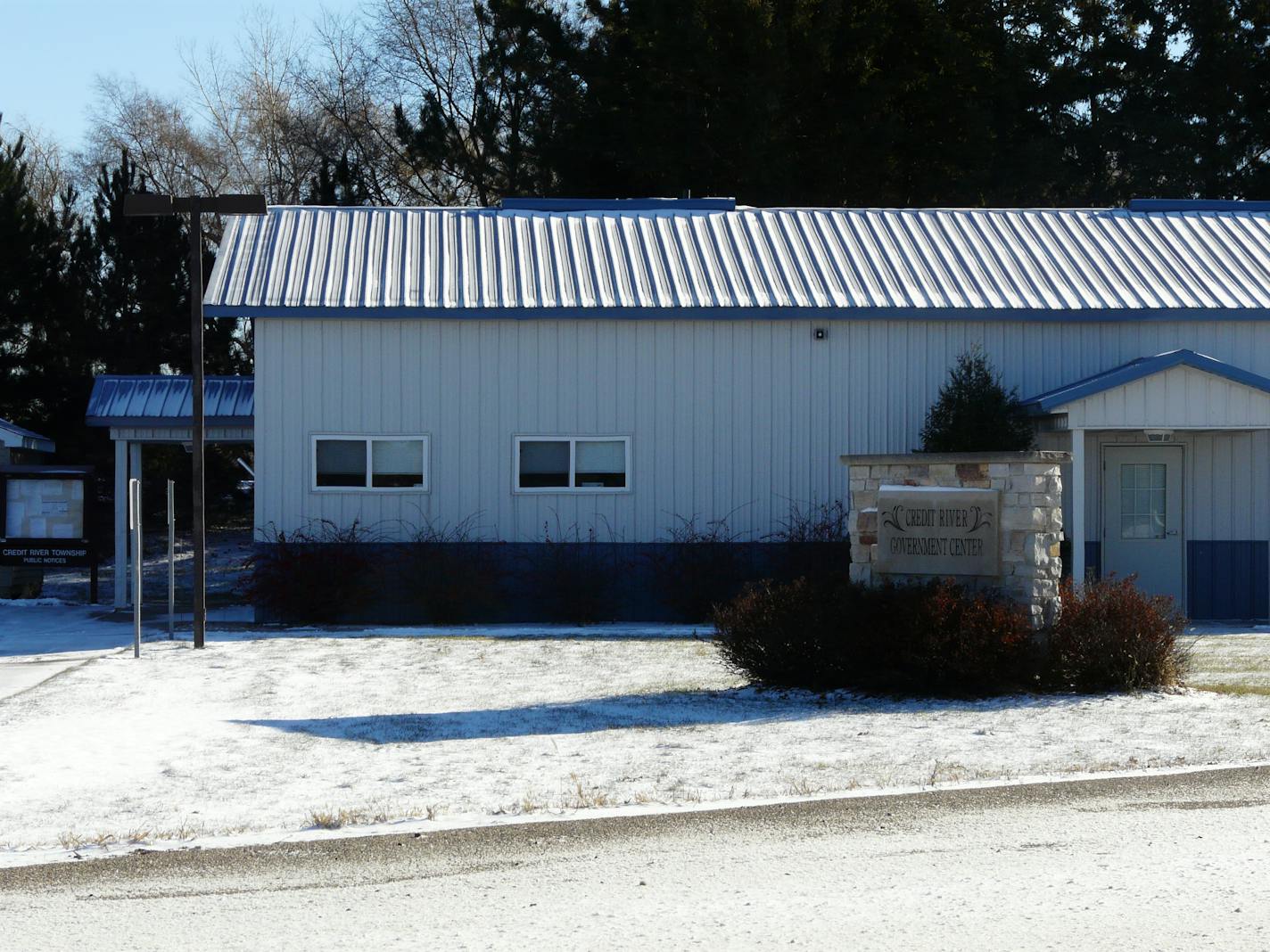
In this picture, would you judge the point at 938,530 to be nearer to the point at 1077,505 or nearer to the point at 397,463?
the point at 1077,505

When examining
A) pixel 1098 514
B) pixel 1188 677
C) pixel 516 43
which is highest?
pixel 516 43

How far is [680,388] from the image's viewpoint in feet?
60.2

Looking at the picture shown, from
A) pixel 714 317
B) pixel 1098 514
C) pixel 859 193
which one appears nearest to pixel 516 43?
pixel 859 193

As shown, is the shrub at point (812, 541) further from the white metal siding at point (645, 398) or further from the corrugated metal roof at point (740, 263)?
the corrugated metal roof at point (740, 263)

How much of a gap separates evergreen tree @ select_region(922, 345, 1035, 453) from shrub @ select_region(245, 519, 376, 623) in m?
6.90

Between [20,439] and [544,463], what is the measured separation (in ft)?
33.3

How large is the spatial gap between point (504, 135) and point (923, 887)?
108 ft

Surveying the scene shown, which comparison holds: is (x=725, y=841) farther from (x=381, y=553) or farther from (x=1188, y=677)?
(x=381, y=553)

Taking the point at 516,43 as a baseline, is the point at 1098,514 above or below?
below

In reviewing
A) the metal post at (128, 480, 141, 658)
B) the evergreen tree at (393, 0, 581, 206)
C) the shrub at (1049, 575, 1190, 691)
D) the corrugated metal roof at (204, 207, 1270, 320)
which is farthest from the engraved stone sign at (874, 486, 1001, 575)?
the evergreen tree at (393, 0, 581, 206)

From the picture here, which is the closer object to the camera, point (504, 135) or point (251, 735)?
point (251, 735)

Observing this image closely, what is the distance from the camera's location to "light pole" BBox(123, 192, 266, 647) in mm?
14539

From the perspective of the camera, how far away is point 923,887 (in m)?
6.01

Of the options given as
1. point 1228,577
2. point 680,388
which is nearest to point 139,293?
point 680,388
